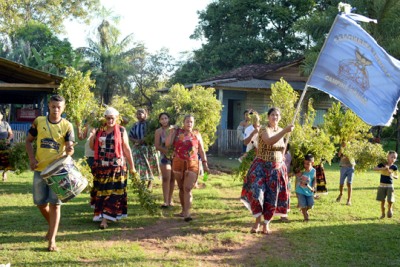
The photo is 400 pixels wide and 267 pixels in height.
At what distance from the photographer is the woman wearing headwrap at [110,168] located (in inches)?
278

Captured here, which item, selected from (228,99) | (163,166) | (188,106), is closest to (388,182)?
(163,166)

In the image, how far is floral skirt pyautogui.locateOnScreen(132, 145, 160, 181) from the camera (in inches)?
388

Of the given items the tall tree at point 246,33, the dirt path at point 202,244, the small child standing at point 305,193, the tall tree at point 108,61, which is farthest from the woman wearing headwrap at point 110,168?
the tall tree at point 108,61

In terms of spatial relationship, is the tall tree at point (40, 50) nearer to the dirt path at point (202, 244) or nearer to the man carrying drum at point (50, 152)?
the dirt path at point (202, 244)

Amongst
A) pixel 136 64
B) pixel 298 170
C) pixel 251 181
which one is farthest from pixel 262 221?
pixel 136 64

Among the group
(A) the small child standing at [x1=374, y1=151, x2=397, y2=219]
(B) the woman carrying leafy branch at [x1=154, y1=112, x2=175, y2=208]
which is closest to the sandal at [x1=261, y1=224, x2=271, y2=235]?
(B) the woman carrying leafy branch at [x1=154, y1=112, x2=175, y2=208]

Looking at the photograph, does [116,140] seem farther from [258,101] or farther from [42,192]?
[258,101]

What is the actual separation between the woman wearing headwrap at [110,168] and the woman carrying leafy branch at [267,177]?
185 centimetres

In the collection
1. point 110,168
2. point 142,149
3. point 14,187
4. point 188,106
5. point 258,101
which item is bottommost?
point 14,187

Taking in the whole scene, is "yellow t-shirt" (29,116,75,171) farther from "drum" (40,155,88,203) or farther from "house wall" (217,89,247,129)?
"house wall" (217,89,247,129)

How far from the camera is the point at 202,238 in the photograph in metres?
6.73

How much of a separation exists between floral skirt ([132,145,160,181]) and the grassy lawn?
64 centimetres

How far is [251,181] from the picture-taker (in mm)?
7074

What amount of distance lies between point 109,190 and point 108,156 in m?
0.51
